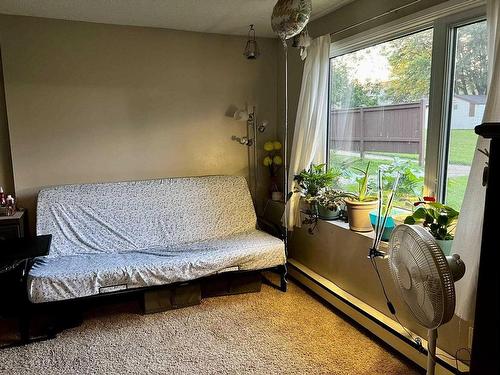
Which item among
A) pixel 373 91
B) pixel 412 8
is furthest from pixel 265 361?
pixel 412 8

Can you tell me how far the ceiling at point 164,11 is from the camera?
9.03ft

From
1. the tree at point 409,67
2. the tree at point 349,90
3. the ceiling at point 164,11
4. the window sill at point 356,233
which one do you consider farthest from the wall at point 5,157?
the tree at point 409,67

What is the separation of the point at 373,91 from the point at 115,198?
2325 millimetres

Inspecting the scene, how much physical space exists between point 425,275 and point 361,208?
136 cm

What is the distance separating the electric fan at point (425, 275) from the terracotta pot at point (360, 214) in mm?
1081

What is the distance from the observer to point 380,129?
272 cm

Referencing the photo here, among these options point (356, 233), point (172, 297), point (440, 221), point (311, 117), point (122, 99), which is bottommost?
point (172, 297)

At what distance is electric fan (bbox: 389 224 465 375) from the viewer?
1.21 meters

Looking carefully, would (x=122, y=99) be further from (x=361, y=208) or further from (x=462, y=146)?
(x=462, y=146)

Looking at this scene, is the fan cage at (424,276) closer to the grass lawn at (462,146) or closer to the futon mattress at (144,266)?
the grass lawn at (462,146)

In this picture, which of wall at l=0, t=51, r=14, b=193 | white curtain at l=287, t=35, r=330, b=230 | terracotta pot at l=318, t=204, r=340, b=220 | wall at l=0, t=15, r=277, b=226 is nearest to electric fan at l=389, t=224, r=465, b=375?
terracotta pot at l=318, t=204, r=340, b=220

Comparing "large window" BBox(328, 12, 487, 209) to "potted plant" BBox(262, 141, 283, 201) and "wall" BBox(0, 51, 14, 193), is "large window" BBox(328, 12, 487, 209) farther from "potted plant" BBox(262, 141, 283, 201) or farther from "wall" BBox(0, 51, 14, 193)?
"wall" BBox(0, 51, 14, 193)

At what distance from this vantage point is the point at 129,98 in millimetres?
3424

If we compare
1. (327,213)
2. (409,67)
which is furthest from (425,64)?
(327,213)
